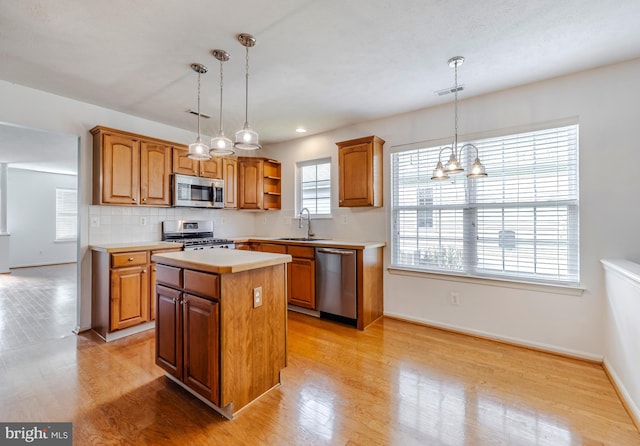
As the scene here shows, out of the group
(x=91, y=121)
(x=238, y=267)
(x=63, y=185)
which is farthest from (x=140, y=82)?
(x=63, y=185)

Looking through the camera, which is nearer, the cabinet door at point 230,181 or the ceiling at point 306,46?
the ceiling at point 306,46

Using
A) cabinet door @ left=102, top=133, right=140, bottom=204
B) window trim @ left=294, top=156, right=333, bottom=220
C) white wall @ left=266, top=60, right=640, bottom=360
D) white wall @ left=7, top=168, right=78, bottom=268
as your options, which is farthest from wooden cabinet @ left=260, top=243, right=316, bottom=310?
white wall @ left=7, top=168, right=78, bottom=268

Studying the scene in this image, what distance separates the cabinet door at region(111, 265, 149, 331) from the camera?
293 cm

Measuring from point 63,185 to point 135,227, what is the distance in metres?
5.98

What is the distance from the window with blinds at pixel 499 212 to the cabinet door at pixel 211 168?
2583 millimetres

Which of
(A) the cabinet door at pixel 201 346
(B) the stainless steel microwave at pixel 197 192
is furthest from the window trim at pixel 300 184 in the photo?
(A) the cabinet door at pixel 201 346

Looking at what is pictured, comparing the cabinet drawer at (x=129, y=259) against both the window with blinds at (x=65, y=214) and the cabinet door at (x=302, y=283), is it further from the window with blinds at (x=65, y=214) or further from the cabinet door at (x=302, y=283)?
the window with blinds at (x=65, y=214)

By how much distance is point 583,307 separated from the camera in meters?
2.56

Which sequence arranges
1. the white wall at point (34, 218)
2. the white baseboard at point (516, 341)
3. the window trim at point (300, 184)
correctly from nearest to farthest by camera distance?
the white baseboard at point (516, 341) < the window trim at point (300, 184) < the white wall at point (34, 218)

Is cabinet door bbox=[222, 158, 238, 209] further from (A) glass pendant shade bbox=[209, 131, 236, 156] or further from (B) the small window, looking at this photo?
(A) glass pendant shade bbox=[209, 131, 236, 156]

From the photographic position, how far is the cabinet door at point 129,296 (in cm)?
293

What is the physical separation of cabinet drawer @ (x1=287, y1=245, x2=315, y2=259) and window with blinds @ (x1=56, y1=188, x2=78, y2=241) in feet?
23.3

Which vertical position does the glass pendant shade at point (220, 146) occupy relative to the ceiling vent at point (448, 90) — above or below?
below

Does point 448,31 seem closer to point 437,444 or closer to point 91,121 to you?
point 437,444
